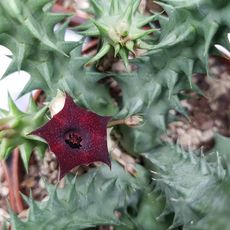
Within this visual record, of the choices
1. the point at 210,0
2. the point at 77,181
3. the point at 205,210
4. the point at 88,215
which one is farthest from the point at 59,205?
the point at 210,0

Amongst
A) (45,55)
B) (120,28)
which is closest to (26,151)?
(45,55)

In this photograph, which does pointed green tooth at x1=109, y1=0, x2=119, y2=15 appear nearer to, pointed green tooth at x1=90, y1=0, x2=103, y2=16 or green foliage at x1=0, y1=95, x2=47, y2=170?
pointed green tooth at x1=90, y1=0, x2=103, y2=16

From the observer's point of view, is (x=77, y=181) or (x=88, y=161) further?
(x=77, y=181)

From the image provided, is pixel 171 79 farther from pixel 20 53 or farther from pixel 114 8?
pixel 20 53

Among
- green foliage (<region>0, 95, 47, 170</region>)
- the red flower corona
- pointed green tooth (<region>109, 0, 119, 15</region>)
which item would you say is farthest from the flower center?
pointed green tooth (<region>109, 0, 119, 15</region>)

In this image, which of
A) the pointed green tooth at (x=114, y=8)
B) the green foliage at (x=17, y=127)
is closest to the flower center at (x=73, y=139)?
the green foliage at (x=17, y=127)

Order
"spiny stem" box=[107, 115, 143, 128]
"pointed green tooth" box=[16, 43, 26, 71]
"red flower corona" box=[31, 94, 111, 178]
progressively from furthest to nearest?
1. "spiny stem" box=[107, 115, 143, 128]
2. "pointed green tooth" box=[16, 43, 26, 71]
3. "red flower corona" box=[31, 94, 111, 178]

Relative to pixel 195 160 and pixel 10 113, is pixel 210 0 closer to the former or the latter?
pixel 195 160

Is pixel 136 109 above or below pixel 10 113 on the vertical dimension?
below
